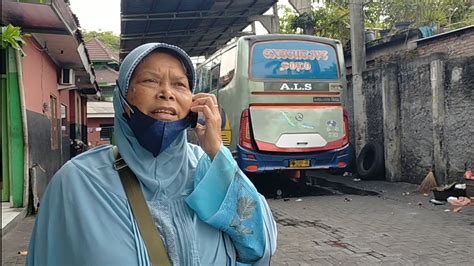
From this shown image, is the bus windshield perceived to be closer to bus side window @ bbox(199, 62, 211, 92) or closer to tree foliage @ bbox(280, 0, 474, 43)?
bus side window @ bbox(199, 62, 211, 92)

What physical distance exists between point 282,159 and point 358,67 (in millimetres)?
3679

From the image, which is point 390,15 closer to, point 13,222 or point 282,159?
point 282,159

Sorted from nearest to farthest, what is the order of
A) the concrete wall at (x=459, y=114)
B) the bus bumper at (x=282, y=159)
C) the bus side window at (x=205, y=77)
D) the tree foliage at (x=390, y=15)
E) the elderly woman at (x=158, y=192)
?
1. the elderly woman at (x=158, y=192)
2. the concrete wall at (x=459, y=114)
3. the bus bumper at (x=282, y=159)
4. the bus side window at (x=205, y=77)
5. the tree foliage at (x=390, y=15)

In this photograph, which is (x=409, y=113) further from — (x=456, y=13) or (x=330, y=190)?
(x=456, y=13)

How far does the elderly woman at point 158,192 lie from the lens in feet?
4.87

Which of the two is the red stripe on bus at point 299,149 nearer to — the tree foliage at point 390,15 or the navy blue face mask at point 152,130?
the tree foliage at point 390,15

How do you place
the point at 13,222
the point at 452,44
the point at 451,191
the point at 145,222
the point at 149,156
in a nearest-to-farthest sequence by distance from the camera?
1. the point at 145,222
2. the point at 149,156
3. the point at 13,222
4. the point at 451,191
5. the point at 452,44

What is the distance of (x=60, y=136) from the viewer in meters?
12.0

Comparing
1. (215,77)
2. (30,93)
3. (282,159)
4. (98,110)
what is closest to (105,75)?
(98,110)

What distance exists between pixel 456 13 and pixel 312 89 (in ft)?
26.1

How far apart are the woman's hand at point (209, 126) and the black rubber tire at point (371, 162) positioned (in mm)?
9506

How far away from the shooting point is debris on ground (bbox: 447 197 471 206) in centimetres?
764

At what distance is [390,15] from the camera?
15797 millimetres

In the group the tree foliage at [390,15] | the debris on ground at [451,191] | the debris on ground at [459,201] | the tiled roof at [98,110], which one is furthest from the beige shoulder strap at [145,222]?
the tiled roof at [98,110]
